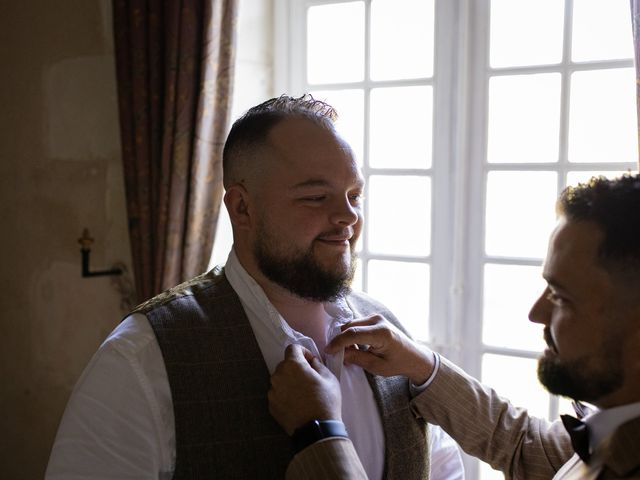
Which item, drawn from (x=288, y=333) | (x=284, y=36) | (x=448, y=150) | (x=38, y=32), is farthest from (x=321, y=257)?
(x=38, y=32)

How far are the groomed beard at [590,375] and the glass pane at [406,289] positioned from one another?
141cm

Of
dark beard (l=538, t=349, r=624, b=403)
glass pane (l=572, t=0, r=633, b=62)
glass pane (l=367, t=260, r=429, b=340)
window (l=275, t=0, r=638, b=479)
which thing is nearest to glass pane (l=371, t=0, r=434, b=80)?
window (l=275, t=0, r=638, b=479)

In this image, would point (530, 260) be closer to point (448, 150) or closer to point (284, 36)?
point (448, 150)

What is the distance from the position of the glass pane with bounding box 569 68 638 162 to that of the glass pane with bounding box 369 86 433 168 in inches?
20.9

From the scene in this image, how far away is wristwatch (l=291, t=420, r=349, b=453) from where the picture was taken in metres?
1.22

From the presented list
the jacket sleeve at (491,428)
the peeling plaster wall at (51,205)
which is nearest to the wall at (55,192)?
the peeling plaster wall at (51,205)

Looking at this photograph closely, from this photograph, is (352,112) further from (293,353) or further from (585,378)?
(585,378)

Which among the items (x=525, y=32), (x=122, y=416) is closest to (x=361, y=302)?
(x=122, y=416)

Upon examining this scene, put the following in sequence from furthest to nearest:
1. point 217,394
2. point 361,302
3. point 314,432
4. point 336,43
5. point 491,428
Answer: point 336,43
point 361,302
point 491,428
point 217,394
point 314,432

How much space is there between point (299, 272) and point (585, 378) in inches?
24.9

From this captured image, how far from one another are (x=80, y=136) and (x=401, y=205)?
53.9 inches

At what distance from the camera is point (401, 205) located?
2609 millimetres

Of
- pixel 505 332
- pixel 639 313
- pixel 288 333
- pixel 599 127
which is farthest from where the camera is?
pixel 505 332

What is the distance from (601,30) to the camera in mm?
2213
